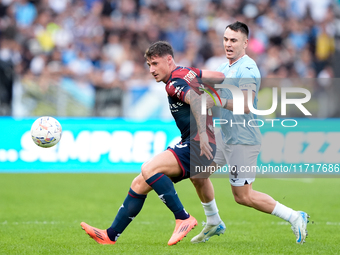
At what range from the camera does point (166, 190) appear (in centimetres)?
512

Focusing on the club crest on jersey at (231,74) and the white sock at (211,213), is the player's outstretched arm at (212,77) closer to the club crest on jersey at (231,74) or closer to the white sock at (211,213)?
the club crest on jersey at (231,74)

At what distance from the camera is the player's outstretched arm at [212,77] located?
547 centimetres

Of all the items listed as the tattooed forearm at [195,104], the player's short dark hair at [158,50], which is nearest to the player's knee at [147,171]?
the tattooed forearm at [195,104]

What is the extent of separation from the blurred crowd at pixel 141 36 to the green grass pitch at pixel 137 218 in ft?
9.14

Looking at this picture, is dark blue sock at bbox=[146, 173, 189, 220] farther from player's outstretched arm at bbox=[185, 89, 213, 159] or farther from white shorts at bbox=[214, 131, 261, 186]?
white shorts at bbox=[214, 131, 261, 186]

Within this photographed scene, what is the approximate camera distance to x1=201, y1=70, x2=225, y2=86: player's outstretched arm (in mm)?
5469

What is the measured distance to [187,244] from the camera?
556 centimetres

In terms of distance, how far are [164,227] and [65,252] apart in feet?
6.32

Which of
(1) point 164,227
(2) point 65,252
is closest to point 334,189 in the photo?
(1) point 164,227

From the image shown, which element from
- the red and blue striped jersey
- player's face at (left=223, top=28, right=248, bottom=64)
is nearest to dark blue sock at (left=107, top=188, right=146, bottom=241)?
the red and blue striped jersey

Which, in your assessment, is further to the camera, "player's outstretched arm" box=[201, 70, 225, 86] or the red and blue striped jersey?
"player's outstretched arm" box=[201, 70, 225, 86]

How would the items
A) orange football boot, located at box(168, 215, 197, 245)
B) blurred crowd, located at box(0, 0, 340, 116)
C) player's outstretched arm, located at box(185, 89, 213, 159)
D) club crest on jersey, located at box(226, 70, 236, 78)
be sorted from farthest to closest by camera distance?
1. blurred crowd, located at box(0, 0, 340, 116)
2. club crest on jersey, located at box(226, 70, 236, 78)
3. orange football boot, located at box(168, 215, 197, 245)
4. player's outstretched arm, located at box(185, 89, 213, 159)

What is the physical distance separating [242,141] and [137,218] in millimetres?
2599

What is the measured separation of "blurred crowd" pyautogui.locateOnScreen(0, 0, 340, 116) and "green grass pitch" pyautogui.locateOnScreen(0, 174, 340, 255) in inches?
110
